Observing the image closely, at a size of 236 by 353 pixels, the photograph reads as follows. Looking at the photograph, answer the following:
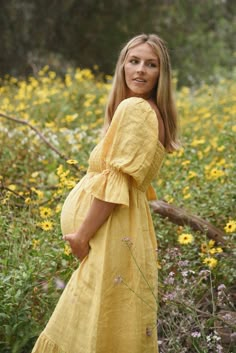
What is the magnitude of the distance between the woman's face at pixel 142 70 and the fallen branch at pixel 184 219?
3.04 ft

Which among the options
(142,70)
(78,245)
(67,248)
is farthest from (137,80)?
(67,248)

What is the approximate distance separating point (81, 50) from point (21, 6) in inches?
58.4

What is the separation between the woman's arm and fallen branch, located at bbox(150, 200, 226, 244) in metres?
1.01

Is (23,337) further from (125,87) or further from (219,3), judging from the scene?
(219,3)

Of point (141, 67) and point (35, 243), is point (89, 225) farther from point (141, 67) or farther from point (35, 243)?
point (35, 243)

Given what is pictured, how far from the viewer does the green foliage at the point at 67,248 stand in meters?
2.71

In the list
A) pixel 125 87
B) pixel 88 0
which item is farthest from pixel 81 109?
pixel 88 0

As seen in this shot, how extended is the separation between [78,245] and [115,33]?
10.2 metres

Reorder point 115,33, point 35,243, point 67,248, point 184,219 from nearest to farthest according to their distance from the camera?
point 67,248 < point 35,243 < point 184,219 < point 115,33

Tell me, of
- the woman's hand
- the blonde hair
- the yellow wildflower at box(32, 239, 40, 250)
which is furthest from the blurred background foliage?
the woman's hand

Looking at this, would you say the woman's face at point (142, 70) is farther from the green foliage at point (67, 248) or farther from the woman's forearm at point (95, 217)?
the green foliage at point (67, 248)

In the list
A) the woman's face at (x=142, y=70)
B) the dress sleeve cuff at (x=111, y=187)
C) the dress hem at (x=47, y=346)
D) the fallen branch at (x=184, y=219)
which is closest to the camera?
the dress sleeve cuff at (x=111, y=187)

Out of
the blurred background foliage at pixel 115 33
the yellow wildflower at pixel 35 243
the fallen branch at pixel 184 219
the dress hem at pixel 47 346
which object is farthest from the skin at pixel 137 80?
the blurred background foliage at pixel 115 33

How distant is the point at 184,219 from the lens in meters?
3.34
